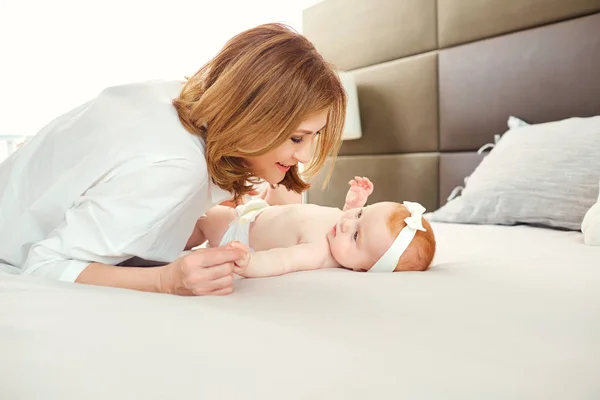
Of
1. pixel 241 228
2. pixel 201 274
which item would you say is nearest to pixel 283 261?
pixel 201 274

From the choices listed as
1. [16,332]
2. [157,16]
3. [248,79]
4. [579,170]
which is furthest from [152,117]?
[157,16]

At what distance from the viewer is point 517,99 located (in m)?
2.13

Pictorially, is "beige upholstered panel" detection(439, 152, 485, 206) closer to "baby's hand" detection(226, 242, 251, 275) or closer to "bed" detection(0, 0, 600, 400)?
"bed" detection(0, 0, 600, 400)

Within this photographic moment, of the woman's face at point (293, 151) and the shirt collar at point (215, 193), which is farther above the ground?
the woman's face at point (293, 151)

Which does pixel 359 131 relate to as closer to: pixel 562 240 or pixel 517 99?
pixel 517 99

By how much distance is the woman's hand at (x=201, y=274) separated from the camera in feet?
2.83

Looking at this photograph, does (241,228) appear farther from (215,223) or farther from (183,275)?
(183,275)

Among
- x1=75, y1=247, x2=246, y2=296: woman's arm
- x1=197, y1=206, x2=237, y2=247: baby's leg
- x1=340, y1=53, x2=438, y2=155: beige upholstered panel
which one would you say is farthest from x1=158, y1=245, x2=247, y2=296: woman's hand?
x1=340, y1=53, x2=438, y2=155: beige upholstered panel

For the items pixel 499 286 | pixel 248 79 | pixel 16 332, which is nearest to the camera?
pixel 16 332

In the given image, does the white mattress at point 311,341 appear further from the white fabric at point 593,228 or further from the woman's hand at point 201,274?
the white fabric at point 593,228

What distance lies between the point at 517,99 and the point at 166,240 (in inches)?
62.4

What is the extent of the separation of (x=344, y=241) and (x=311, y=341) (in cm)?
63

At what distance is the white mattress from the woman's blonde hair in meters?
0.29

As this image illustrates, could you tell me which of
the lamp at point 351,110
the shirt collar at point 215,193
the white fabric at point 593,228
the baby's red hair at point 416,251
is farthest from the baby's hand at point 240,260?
the lamp at point 351,110
